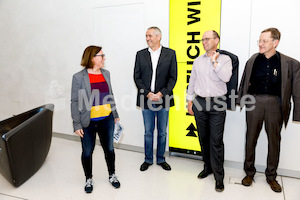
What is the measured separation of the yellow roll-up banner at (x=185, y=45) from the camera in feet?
10.3

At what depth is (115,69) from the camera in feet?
12.9

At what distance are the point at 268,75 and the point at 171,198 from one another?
1718 mm

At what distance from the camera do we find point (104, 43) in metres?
3.91

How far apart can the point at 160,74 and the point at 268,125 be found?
1399mm

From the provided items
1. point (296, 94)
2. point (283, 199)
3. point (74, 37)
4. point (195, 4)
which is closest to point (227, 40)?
point (195, 4)

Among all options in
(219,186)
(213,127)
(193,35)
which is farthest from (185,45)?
(219,186)

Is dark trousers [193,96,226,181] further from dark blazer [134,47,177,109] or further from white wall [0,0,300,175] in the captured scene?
white wall [0,0,300,175]

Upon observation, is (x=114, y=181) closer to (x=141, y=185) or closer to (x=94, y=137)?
(x=141, y=185)

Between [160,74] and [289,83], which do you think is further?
[160,74]


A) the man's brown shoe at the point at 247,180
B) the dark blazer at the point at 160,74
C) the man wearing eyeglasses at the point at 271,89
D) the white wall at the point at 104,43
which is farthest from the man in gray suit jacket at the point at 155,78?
the man's brown shoe at the point at 247,180

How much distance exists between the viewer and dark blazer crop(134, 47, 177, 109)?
10.1 ft

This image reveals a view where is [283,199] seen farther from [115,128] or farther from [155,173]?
[115,128]

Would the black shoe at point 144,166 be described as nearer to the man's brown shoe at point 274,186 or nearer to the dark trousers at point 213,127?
the dark trousers at point 213,127

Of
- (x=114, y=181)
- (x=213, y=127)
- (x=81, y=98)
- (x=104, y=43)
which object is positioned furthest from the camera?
(x=104, y=43)
